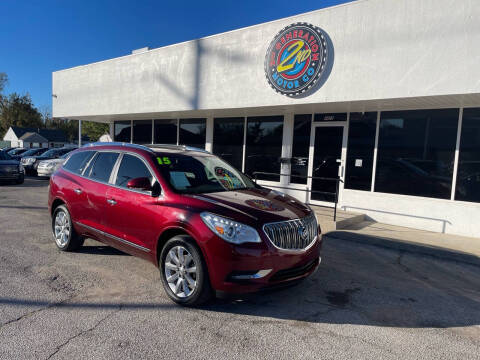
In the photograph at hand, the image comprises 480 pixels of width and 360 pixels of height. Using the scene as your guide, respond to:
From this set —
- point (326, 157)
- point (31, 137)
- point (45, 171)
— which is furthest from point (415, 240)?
point (31, 137)

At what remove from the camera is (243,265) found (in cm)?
320

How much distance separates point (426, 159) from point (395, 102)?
1603mm

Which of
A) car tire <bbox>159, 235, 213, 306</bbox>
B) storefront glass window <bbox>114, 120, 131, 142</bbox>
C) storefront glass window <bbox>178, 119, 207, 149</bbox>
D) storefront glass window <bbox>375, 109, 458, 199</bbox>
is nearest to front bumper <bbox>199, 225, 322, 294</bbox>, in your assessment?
car tire <bbox>159, 235, 213, 306</bbox>

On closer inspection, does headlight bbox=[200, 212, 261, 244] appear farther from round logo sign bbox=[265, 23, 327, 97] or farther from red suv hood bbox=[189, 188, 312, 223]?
round logo sign bbox=[265, 23, 327, 97]

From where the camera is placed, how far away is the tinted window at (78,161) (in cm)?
523

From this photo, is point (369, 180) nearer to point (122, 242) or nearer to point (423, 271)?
point (423, 271)

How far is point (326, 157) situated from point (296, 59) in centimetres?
286

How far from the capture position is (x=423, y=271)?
5.12 meters

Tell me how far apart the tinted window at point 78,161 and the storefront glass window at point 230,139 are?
6.27 metres

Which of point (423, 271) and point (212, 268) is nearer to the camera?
point (212, 268)

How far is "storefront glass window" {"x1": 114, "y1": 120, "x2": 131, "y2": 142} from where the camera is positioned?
50.3ft

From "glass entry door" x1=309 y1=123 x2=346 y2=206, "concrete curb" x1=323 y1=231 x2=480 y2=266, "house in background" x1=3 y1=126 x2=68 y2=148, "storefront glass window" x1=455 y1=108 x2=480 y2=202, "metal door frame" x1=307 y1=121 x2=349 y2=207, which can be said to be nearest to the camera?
"concrete curb" x1=323 y1=231 x2=480 y2=266

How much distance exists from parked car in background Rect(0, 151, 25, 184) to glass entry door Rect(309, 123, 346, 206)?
13.0m

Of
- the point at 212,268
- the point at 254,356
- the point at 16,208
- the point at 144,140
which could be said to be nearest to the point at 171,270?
the point at 212,268
